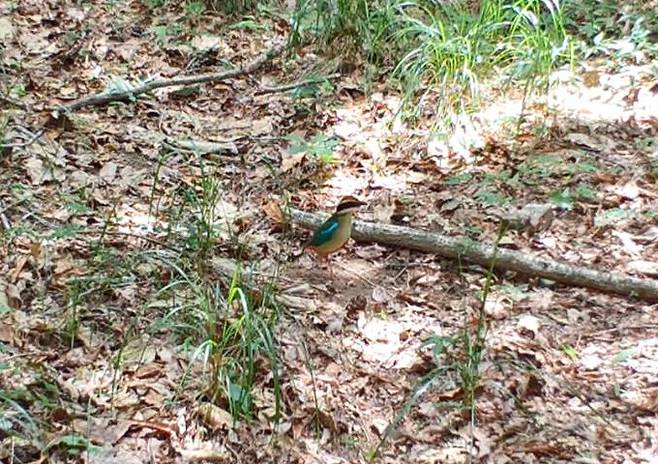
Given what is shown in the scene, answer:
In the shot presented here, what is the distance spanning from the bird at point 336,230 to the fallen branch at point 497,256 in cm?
33

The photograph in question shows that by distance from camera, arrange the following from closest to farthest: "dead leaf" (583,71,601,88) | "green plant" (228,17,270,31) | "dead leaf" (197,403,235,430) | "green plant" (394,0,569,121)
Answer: "dead leaf" (197,403,235,430) < "green plant" (394,0,569,121) < "dead leaf" (583,71,601,88) < "green plant" (228,17,270,31)

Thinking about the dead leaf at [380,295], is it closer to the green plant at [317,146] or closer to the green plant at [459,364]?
the green plant at [459,364]

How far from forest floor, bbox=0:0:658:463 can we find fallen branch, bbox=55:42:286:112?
0.20ft

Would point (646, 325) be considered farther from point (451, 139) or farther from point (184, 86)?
point (184, 86)

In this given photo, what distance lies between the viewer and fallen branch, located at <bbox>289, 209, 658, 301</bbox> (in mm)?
3594

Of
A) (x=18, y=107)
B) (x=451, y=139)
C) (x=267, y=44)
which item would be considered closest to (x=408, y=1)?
(x=267, y=44)

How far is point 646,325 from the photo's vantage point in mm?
3424

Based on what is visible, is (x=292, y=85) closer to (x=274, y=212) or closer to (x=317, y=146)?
(x=317, y=146)

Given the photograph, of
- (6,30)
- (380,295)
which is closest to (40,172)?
(380,295)

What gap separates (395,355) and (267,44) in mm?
3312

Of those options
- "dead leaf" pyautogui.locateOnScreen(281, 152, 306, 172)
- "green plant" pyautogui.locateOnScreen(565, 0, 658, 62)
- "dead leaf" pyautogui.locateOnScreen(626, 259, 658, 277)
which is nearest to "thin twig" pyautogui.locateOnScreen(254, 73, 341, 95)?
"dead leaf" pyautogui.locateOnScreen(281, 152, 306, 172)

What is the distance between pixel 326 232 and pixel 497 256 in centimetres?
77

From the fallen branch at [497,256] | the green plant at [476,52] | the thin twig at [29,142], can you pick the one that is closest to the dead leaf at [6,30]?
the thin twig at [29,142]

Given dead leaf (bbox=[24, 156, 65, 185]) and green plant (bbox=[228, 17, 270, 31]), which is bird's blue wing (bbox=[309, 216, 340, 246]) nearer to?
dead leaf (bbox=[24, 156, 65, 185])
